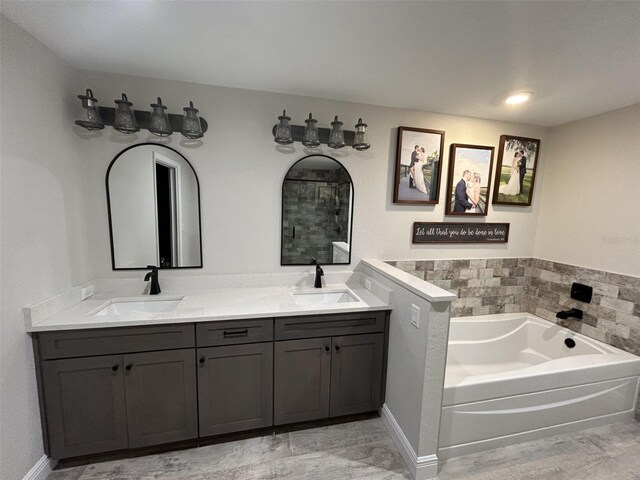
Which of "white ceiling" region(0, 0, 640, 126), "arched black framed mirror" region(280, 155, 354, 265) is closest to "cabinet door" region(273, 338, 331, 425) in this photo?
"arched black framed mirror" region(280, 155, 354, 265)

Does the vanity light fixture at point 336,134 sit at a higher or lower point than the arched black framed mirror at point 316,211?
higher

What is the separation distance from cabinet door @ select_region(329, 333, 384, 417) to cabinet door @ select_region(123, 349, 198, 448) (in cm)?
93

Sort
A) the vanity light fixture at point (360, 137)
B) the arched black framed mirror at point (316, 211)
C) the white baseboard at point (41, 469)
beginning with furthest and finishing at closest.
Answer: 1. the arched black framed mirror at point (316, 211)
2. the vanity light fixture at point (360, 137)
3. the white baseboard at point (41, 469)

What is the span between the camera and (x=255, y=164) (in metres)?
2.19

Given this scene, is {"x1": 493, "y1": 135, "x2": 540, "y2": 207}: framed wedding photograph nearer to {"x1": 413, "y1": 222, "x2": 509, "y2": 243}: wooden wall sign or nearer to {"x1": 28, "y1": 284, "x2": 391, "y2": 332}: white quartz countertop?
{"x1": 413, "y1": 222, "x2": 509, "y2": 243}: wooden wall sign

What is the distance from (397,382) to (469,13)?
6.84ft

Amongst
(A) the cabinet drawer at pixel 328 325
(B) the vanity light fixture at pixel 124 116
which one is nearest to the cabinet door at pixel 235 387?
(A) the cabinet drawer at pixel 328 325

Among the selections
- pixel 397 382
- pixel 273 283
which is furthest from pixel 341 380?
A: pixel 273 283

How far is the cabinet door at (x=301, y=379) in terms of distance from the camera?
1854 millimetres

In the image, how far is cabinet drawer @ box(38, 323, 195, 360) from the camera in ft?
5.03

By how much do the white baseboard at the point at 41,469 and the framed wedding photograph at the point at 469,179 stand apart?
3.31 metres

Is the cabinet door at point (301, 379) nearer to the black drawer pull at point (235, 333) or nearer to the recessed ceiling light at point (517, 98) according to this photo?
the black drawer pull at point (235, 333)

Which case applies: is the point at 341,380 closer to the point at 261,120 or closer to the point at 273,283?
the point at 273,283

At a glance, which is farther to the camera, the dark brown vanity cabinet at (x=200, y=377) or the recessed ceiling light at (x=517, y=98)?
the recessed ceiling light at (x=517, y=98)
